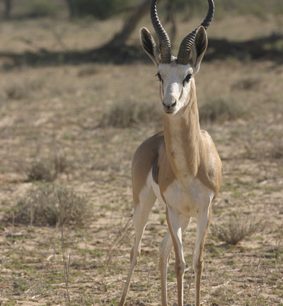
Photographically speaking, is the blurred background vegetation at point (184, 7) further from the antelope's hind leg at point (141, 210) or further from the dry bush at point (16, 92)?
the antelope's hind leg at point (141, 210)

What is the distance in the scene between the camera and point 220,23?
1591 inches

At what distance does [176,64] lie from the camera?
5.75m

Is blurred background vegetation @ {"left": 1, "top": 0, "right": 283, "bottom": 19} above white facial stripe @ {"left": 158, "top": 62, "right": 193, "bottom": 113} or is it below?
below

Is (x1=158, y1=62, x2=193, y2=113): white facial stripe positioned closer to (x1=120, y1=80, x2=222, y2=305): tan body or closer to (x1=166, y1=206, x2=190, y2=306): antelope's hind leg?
(x1=120, y1=80, x2=222, y2=305): tan body


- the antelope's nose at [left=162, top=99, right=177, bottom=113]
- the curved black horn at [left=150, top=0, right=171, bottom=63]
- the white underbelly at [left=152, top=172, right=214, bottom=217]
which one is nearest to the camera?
the antelope's nose at [left=162, top=99, right=177, bottom=113]

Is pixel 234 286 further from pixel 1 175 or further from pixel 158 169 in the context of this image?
pixel 1 175

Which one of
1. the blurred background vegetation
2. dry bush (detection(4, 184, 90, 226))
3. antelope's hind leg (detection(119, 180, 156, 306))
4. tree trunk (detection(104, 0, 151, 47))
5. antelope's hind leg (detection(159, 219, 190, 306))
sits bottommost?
the blurred background vegetation

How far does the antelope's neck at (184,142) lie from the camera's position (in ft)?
19.1

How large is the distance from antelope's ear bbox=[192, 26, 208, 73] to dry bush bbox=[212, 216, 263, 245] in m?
2.83

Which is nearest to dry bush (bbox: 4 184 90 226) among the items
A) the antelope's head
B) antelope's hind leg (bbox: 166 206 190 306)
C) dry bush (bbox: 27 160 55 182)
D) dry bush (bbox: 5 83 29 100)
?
dry bush (bbox: 27 160 55 182)

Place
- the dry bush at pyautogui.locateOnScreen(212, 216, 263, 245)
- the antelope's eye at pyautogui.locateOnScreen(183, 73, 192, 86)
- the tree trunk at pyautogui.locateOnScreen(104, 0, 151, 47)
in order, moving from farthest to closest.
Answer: the tree trunk at pyautogui.locateOnScreen(104, 0, 151, 47)
the dry bush at pyautogui.locateOnScreen(212, 216, 263, 245)
the antelope's eye at pyautogui.locateOnScreen(183, 73, 192, 86)

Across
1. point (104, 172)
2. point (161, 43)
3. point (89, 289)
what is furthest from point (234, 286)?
point (104, 172)

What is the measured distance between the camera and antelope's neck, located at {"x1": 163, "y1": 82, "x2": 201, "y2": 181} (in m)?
5.82

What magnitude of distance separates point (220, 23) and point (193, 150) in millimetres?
35223
